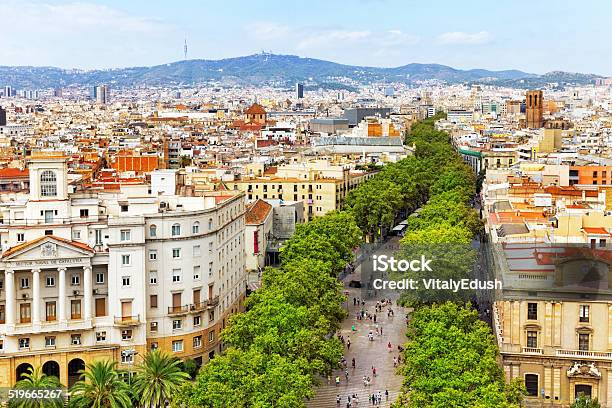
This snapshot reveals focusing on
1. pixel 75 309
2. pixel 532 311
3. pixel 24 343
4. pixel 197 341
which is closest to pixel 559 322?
pixel 532 311

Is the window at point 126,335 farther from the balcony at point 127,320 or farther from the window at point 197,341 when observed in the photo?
the window at point 197,341

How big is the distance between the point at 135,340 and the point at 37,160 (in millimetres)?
11963

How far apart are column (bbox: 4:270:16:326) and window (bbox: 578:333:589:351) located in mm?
28696

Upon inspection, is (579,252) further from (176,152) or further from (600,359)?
(176,152)

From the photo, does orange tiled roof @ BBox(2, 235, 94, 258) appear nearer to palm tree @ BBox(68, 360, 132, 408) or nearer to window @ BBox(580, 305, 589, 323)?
palm tree @ BBox(68, 360, 132, 408)

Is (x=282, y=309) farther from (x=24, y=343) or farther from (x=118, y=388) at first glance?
(x=24, y=343)

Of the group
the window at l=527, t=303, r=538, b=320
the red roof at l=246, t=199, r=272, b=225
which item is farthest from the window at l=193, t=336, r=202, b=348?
the red roof at l=246, t=199, r=272, b=225

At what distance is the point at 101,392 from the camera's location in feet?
138

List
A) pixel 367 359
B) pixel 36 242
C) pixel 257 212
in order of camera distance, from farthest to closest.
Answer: pixel 257 212 → pixel 367 359 → pixel 36 242

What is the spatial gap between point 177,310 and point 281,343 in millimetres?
10718

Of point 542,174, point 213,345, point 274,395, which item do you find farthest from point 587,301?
point 542,174

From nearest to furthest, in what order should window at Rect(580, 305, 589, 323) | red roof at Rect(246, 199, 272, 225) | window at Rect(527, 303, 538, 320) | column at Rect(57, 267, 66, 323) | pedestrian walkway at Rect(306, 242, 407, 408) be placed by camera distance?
window at Rect(580, 305, 589, 323) → window at Rect(527, 303, 538, 320) → pedestrian walkway at Rect(306, 242, 407, 408) → column at Rect(57, 267, 66, 323) → red roof at Rect(246, 199, 272, 225)

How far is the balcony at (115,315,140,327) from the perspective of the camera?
5112 cm

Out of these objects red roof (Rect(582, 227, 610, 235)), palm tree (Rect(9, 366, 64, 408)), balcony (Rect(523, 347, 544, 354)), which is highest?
red roof (Rect(582, 227, 610, 235))
